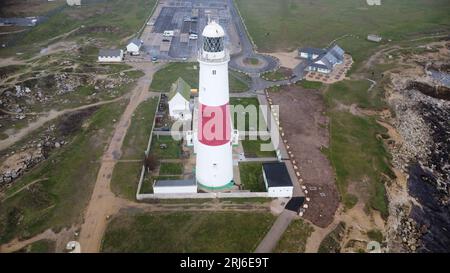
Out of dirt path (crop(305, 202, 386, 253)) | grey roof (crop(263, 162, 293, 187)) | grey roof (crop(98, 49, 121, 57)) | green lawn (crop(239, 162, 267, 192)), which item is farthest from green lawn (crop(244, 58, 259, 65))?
dirt path (crop(305, 202, 386, 253))

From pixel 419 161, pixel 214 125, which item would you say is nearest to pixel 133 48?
pixel 214 125

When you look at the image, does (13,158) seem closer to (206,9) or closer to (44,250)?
(44,250)

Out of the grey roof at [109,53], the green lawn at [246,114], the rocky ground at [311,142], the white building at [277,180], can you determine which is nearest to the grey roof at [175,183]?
the white building at [277,180]

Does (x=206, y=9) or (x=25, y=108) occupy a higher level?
(x=206, y=9)
